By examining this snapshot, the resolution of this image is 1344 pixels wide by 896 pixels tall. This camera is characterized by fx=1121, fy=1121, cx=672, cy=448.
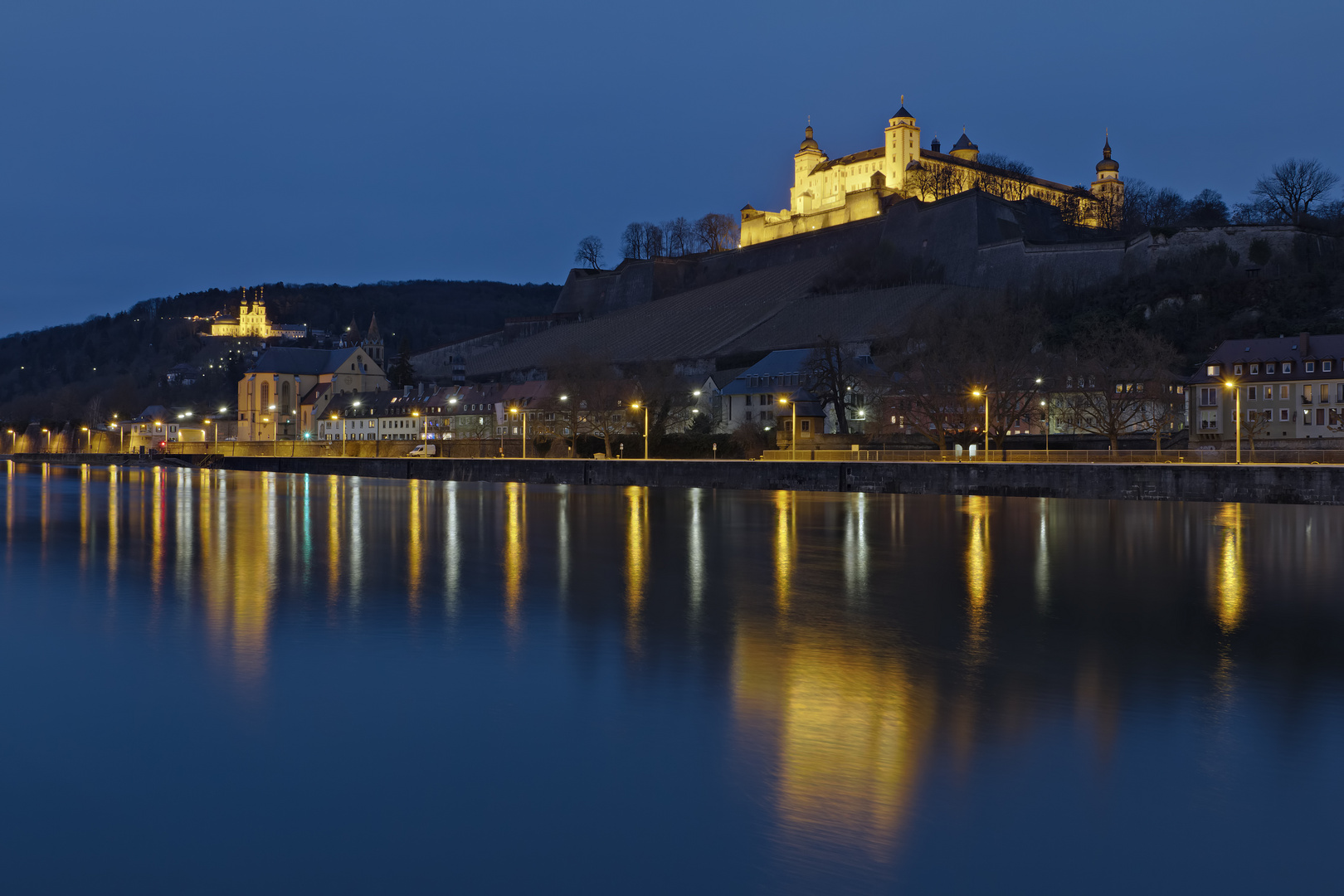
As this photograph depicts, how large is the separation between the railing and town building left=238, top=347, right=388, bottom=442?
68.8 m

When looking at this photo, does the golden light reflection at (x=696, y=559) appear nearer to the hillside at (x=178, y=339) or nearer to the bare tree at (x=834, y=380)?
the bare tree at (x=834, y=380)

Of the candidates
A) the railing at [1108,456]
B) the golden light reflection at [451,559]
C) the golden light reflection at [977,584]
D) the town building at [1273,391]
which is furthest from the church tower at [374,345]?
the golden light reflection at [977,584]

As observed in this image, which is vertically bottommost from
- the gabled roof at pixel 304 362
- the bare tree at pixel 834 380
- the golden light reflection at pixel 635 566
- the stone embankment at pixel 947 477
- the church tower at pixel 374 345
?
the golden light reflection at pixel 635 566

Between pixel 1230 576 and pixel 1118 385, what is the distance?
114 feet

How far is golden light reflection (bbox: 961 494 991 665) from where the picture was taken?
11.5m

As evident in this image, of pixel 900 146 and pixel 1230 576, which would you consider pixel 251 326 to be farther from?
pixel 1230 576

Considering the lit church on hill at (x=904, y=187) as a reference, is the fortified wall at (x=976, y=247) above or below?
below

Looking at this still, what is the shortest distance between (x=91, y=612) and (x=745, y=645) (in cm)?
831

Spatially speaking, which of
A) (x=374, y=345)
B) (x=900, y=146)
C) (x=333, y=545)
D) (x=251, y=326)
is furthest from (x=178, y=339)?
(x=333, y=545)

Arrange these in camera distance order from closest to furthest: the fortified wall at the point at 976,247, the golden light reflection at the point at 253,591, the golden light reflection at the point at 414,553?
the golden light reflection at the point at 253,591 < the golden light reflection at the point at 414,553 < the fortified wall at the point at 976,247

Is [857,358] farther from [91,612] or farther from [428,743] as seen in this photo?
[428,743]

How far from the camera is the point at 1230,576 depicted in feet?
56.0

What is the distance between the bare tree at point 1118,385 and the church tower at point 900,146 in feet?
170

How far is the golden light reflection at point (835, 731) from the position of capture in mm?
6242
